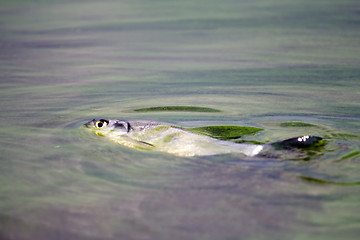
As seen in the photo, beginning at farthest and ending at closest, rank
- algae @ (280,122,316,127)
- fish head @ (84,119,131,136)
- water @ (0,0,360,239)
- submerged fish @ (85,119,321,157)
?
algae @ (280,122,316,127), fish head @ (84,119,131,136), submerged fish @ (85,119,321,157), water @ (0,0,360,239)

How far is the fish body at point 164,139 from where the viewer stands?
2369mm

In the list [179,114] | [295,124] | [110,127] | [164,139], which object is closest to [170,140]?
[164,139]

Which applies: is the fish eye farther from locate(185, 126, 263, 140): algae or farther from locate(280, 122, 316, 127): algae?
locate(280, 122, 316, 127): algae

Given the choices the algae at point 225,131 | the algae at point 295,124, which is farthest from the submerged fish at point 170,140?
the algae at point 295,124

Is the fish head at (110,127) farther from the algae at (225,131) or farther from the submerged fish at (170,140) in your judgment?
the algae at (225,131)

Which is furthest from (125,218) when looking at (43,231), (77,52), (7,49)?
(7,49)

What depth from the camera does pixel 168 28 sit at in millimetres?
5879

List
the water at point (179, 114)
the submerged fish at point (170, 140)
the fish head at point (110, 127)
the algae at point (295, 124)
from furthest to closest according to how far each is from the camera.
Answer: the algae at point (295, 124)
the fish head at point (110, 127)
the submerged fish at point (170, 140)
the water at point (179, 114)

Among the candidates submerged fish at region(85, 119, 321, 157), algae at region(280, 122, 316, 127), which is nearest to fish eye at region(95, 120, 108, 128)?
submerged fish at region(85, 119, 321, 157)

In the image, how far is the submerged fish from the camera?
235 cm

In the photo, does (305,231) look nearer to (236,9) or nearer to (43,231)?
(43,231)

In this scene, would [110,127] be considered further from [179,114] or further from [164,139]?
[179,114]

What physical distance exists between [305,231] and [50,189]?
1104 millimetres

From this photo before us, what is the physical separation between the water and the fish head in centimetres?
7
